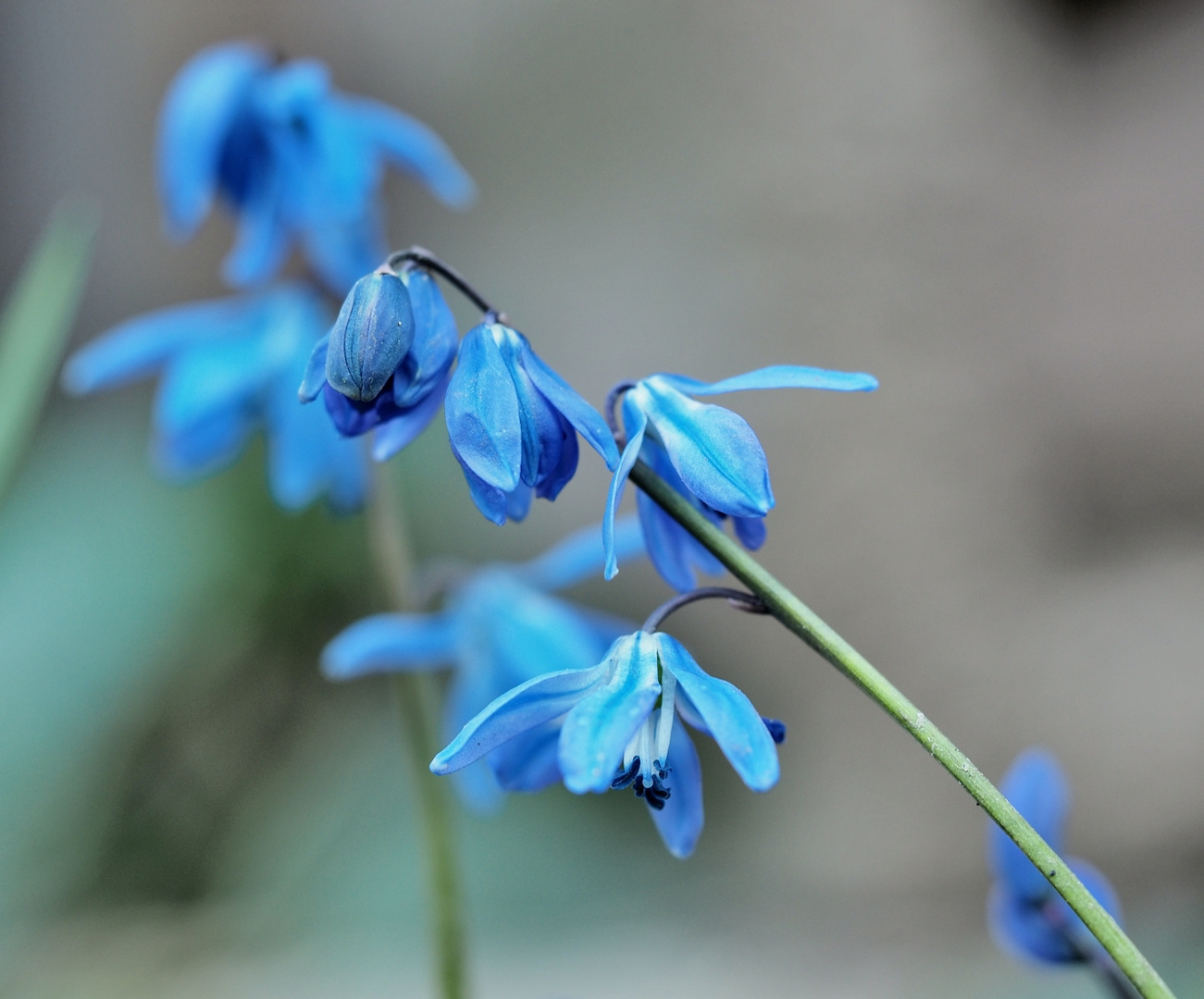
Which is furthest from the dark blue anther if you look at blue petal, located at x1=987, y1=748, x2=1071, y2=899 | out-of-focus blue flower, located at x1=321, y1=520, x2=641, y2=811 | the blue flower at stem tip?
out-of-focus blue flower, located at x1=321, y1=520, x2=641, y2=811

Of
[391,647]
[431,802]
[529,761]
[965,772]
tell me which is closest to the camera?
[965,772]

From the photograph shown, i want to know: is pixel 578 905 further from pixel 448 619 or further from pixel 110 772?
pixel 448 619

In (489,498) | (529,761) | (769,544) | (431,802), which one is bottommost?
(769,544)

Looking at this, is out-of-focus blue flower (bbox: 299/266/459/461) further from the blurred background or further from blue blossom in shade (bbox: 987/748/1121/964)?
the blurred background

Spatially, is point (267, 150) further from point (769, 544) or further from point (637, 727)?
point (769, 544)

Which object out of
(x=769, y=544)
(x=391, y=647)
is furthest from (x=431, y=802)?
(x=769, y=544)

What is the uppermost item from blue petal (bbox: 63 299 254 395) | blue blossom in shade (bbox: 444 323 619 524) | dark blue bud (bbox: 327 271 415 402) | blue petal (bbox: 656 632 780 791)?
dark blue bud (bbox: 327 271 415 402)

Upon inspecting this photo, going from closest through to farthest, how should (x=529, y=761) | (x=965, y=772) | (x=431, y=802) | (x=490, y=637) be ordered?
1. (x=965, y=772)
2. (x=529, y=761)
3. (x=431, y=802)
4. (x=490, y=637)

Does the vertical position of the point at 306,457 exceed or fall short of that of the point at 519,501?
it falls short

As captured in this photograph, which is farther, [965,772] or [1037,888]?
[1037,888]
